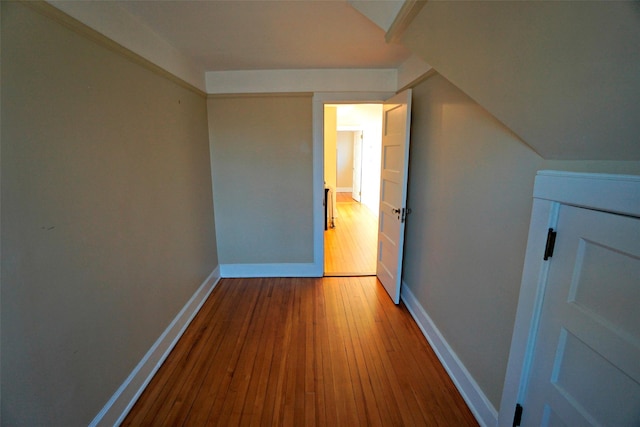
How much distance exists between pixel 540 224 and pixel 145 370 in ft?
7.90

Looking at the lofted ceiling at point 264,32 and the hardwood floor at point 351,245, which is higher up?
the lofted ceiling at point 264,32

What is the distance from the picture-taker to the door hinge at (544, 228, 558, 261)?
1.06 m

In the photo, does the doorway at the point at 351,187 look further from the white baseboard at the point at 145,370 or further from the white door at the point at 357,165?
the white baseboard at the point at 145,370

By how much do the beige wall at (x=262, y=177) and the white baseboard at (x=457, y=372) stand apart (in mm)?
1461

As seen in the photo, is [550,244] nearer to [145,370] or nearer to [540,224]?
[540,224]

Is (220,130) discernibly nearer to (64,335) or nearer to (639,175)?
(64,335)

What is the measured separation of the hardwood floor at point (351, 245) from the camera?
3.55 m

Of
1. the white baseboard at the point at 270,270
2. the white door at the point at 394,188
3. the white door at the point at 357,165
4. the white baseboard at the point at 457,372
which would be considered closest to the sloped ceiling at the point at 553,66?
the white door at the point at 394,188

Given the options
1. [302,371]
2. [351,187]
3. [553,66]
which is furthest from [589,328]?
[351,187]

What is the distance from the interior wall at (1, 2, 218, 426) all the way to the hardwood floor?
2167mm

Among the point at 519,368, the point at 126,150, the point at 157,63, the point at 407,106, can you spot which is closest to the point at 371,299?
the point at 519,368

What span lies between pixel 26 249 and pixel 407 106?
2513mm

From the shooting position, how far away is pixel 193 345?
6.99ft

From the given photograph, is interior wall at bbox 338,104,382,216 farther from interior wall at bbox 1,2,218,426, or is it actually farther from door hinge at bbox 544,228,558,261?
door hinge at bbox 544,228,558,261
